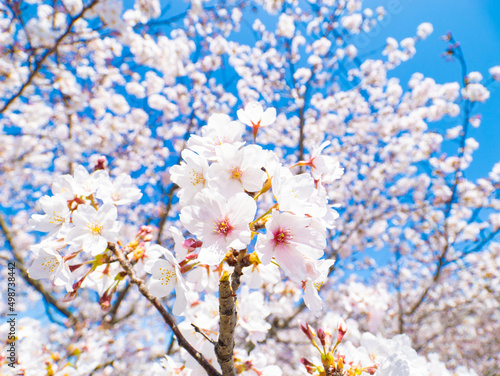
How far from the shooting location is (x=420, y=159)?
8109 millimetres

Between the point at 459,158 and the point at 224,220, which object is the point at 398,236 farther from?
the point at 224,220

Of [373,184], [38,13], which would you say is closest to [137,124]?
[38,13]

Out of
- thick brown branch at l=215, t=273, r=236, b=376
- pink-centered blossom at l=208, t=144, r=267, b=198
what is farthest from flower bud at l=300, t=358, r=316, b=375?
pink-centered blossom at l=208, t=144, r=267, b=198

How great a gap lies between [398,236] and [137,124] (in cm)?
1043

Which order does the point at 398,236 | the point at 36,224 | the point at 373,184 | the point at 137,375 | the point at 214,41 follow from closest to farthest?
the point at 36,224
the point at 137,375
the point at 214,41
the point at 373,184
the point at 398,236

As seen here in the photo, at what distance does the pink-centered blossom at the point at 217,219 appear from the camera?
0.99m

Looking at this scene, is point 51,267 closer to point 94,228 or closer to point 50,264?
point 50,264

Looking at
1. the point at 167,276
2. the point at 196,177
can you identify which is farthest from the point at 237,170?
the point at 167,276

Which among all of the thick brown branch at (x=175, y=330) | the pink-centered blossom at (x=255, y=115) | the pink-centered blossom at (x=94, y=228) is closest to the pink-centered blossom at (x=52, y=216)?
the pink-centered blossom at (x=94, y=228)

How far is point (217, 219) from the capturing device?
104cm

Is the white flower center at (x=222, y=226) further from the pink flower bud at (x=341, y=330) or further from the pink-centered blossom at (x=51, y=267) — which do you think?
the pink flower bud at (x=341, y=330)

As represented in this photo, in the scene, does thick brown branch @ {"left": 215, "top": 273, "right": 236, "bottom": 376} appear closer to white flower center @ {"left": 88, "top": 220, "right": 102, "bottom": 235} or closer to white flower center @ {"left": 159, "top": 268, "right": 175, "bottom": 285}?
white flower center @ {"left": 159, "top": 268, "right": 175, "bottom": 285}

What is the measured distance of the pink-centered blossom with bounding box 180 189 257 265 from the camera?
992 millimetres

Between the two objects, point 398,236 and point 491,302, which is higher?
point 398,236
